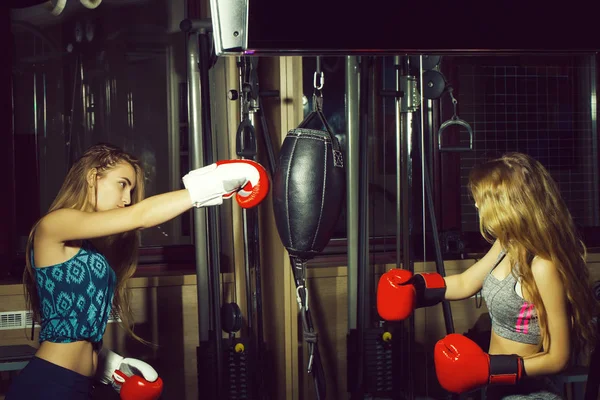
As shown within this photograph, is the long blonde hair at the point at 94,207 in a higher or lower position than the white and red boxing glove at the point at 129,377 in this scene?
higher

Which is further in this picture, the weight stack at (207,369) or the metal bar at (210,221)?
the weight stack at (207,369)

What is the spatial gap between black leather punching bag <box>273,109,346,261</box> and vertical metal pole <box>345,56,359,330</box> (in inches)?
26.4

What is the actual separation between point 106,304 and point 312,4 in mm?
1140

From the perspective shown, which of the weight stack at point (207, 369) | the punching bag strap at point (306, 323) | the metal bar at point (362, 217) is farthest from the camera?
the metal bar at point (362, 217)

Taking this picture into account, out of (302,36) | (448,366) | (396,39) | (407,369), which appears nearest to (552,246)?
(448,366)

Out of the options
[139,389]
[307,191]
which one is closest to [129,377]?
[139,389]

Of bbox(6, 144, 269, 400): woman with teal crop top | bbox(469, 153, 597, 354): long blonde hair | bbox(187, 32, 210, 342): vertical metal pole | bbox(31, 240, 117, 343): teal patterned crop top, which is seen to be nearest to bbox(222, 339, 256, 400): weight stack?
Answer: bbox(187, 32, 210, 342): vertical metal pole

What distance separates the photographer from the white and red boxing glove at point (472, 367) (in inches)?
79.7

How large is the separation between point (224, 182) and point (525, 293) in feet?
3.03

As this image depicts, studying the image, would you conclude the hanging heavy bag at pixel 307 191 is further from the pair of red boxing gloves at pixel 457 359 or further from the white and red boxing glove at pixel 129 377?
the white and red boxing glove at pixel 129 377

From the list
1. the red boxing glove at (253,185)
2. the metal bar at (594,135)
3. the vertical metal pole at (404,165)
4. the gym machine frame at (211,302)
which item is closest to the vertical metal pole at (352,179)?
the vertical metal pole at (404,165)

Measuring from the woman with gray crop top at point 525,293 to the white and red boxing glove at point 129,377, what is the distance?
3.05 feet

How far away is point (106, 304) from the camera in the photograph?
7.48 ft

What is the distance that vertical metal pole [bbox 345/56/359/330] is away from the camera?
3.04m
